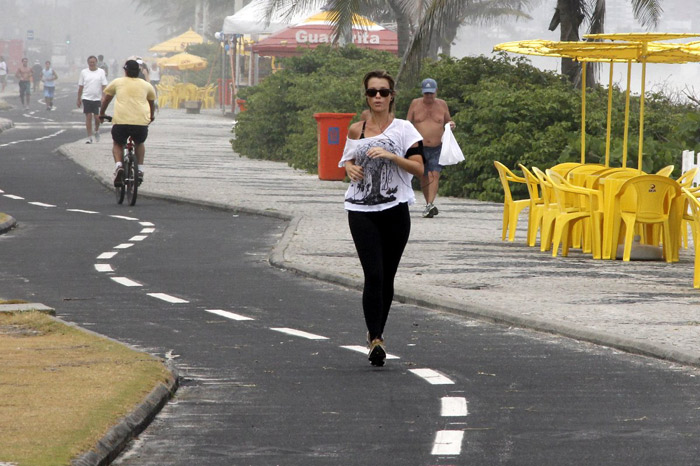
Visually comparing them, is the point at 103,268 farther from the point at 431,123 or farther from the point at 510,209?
the point at 431,123

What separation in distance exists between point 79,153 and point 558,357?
2381 cm

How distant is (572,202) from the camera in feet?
52.0

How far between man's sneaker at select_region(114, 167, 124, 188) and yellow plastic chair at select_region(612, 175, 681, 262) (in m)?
7.78

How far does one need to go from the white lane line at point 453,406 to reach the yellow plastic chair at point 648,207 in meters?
7.24

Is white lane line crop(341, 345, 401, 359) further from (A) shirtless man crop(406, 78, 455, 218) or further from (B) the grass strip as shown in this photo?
(A) shirtless man crop(406, 78, 455, 218)

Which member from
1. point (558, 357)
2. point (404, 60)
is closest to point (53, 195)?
point (404, 60)

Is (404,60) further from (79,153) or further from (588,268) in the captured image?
(79,153)

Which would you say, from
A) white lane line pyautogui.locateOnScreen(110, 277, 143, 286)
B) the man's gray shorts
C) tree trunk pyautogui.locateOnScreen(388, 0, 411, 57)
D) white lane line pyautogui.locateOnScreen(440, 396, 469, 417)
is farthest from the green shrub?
white lane line pyautogui.locateOnScreen(440, 396, 469, 417)

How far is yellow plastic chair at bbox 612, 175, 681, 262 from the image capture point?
48.0 feet

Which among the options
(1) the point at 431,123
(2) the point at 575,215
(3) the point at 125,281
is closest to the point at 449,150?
(1) the point at 431,123

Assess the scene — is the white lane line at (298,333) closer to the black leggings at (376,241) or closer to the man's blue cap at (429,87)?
the black leggings at (376,241)

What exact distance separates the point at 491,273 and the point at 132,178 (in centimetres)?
851

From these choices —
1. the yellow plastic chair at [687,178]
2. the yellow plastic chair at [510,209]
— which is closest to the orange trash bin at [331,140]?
the yellow plastic chair at [510,209]

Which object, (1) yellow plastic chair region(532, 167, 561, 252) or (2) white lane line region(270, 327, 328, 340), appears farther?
(1) yellow plastic chair region(532, 167, 561, 252)
